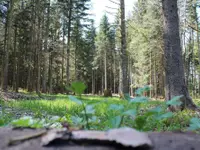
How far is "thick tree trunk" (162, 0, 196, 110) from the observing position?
6027 mm

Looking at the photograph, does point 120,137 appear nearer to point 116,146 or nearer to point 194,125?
point 116,146

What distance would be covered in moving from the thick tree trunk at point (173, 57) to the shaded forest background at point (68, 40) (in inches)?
80.5

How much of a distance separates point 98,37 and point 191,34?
1548 centimetres

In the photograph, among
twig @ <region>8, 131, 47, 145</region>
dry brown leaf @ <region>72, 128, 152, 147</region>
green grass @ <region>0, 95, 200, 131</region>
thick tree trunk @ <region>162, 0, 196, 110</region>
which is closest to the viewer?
dry brown leaf @ <region>72, 128, 152, 147</region>

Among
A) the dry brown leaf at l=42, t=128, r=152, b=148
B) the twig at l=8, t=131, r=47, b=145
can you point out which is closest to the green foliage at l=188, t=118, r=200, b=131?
the dry brown leaf at l=42, t=128, r=152, b=148

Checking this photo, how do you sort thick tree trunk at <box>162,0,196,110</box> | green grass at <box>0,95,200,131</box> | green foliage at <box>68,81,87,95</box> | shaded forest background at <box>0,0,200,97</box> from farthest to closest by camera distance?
shaded forest background at <box>0,0,200,97</box>
thick tree trunk at <box>162,0,196,110</box>
green grass at <box>0,95,200,131</box>
green foliage at <box>68,81,87,95</box>

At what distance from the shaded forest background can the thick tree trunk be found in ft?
6.71

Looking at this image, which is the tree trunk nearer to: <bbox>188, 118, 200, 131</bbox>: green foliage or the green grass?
the green grass

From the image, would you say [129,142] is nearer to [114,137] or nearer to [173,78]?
[114,137]

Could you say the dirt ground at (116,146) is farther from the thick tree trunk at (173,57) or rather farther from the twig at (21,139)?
the thick tree trunk at (173,57)

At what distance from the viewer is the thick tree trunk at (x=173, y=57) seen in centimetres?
603

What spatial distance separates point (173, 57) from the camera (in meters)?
6.18

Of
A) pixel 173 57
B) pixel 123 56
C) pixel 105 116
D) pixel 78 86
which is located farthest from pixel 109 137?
pixel 123 56

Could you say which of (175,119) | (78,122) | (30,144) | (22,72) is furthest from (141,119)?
(22,72)
